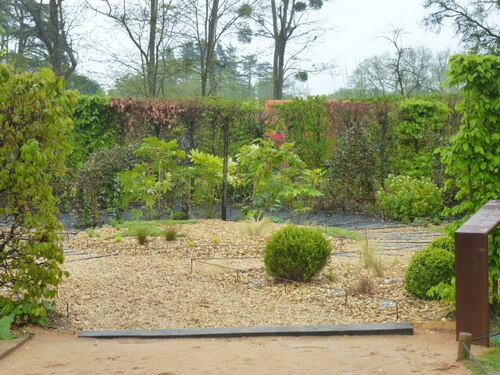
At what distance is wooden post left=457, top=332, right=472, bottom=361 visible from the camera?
349 centimetres

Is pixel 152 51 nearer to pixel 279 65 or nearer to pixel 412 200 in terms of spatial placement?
pixel 279 65

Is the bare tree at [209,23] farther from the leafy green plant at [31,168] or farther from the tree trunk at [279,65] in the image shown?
the leafy green plant at [31,168]

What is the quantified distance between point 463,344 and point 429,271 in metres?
1.69

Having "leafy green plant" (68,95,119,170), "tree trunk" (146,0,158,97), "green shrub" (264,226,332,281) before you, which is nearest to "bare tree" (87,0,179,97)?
"tree trunk" (146,0,158,97)

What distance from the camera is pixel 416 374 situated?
334 cm

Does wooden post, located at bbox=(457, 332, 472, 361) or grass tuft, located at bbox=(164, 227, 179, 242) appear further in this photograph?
grass tuft, located at bbox=(164, 227, 179, 242)

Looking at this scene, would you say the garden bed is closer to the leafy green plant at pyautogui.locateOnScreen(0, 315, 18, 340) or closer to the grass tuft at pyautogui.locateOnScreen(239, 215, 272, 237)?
the grass tuft at pyautogui.locateOnScreen(239, 215, 272, 237)

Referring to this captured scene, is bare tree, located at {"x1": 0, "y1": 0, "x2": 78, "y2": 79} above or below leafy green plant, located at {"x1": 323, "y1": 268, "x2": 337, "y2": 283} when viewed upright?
above

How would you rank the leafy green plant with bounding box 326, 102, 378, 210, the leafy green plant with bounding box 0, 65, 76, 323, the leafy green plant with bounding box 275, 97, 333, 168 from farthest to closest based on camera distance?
the leafy green plant with bounding box 275, 97, 333, 168 < the leafy green plant with bounding box 326, 102, 378, 210 < the leafy green plant with bounding box 0, 65, 76, 323

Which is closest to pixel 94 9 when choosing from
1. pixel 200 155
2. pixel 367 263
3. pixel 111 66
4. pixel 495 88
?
pixel 111 66

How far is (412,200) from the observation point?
432 inches

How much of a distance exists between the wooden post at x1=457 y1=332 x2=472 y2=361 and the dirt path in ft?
0.22

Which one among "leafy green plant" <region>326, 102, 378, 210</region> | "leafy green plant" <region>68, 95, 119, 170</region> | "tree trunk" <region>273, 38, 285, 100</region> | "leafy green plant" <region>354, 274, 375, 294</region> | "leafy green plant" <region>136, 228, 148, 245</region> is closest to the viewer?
"leafy green plant" <region>354, 274, 375, 294</region>

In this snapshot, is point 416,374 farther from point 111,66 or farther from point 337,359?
point 111,66
